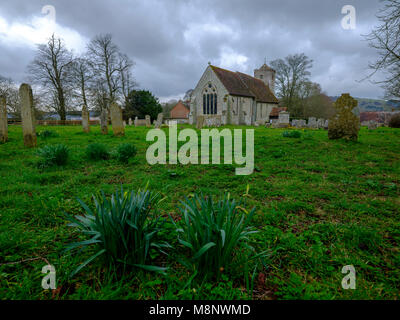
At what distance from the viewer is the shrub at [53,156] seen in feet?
15.0

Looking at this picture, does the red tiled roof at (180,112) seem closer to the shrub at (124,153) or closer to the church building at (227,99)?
the church building at (227,99)

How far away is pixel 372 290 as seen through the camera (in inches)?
59.2

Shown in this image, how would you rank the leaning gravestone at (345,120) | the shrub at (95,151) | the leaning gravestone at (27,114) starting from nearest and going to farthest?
the shrub at (95,151)
the leaning gravestone at (27,114)
the leaning gravestone at (345,120)

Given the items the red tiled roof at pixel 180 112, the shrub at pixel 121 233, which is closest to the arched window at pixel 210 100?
the red tiled roof at pixel 180 112

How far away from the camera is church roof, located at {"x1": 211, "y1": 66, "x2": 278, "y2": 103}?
1218 inches

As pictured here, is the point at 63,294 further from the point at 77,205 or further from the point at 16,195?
the point at 16,195

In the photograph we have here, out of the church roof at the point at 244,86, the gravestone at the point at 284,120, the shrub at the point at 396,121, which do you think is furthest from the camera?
the church roof at the point at 244,86

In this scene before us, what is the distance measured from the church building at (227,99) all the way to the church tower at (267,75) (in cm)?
714

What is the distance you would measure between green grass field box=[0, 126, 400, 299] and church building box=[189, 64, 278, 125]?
24560mm

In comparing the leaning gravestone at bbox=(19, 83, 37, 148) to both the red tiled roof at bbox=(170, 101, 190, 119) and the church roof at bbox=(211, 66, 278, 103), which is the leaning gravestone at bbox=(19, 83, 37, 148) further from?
the red tiled roof at bbox=(170, 101, 190, 119)

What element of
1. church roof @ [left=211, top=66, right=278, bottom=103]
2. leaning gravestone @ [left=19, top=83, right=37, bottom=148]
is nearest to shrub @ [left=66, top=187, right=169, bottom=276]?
leaning gravestone @ [left=19, top=83, right=37, bottom=148]
